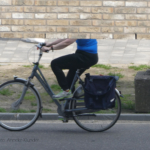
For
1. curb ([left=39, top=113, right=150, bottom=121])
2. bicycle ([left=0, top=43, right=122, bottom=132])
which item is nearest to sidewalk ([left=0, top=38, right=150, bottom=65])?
curb ([left=39, top=113, right=150, bottom=121])

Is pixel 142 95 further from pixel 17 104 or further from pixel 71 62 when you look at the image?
pixel 17 104

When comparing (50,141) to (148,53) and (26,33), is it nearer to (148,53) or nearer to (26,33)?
(26,33)

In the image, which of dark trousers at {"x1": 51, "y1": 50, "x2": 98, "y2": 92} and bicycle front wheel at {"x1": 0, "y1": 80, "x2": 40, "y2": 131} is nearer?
dark trousers at {"x1": 51, "y1": 50, "x2": 98, "y2": 92}

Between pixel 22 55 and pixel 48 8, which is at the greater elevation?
pixel 48 8

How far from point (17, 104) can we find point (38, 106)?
314mm

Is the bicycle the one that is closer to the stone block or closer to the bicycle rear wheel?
the bicycle rear wheel

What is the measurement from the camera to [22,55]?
13.1 metres

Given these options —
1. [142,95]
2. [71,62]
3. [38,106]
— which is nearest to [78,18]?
[142,95]

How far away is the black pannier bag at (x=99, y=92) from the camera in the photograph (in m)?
5.03

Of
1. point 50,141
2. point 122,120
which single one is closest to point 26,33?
point 122,120

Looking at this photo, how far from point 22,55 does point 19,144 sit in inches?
340

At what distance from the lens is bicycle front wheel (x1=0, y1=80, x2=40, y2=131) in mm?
5246

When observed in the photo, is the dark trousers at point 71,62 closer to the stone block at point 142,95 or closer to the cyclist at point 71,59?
the cyclist at point 71,59

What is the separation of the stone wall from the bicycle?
4.76m
